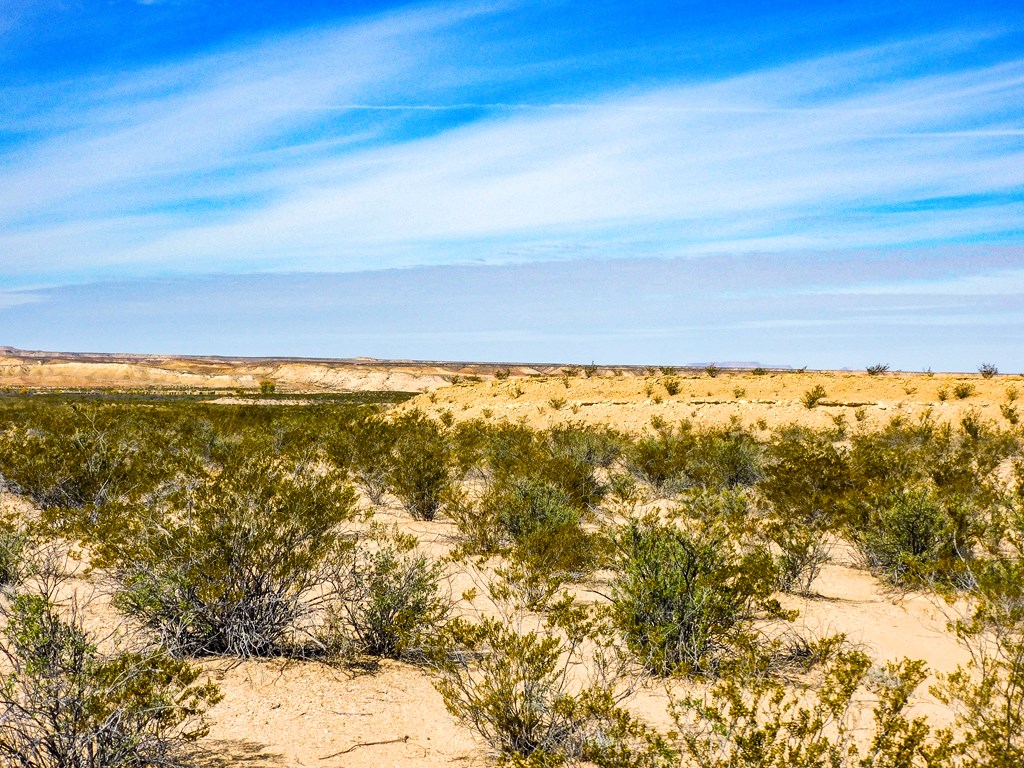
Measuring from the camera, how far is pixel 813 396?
1108 inches

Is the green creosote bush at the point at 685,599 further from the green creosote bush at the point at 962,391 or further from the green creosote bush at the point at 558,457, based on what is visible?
the green creosote bush at the point at 962,391

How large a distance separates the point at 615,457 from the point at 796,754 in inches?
732

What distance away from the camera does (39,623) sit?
4340mm

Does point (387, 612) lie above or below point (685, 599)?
below

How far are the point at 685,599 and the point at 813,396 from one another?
23.9m

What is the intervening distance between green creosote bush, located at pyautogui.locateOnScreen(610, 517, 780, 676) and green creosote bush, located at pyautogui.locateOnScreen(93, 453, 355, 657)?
10.4ft

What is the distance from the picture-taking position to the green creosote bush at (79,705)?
3.90 meters

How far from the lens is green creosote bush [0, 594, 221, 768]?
390 centimetres

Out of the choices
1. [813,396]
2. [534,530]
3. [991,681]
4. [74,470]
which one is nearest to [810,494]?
[534,530]

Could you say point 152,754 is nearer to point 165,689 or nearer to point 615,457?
point 165,689

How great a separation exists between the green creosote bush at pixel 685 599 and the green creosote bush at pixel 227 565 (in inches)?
125

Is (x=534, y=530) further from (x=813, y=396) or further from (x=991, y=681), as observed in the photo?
(x=813, y=396)

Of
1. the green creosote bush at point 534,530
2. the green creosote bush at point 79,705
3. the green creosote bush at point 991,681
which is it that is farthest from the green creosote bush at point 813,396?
the green creosote bush at point 79,705

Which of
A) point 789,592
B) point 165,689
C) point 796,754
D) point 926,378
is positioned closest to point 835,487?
point 789,592
